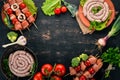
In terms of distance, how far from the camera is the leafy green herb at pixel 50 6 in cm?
818

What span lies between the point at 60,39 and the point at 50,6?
377mm

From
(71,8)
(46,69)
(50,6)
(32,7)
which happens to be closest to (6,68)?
(46,69)

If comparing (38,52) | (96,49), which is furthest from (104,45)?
(38,52)

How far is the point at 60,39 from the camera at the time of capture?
26.8 ft

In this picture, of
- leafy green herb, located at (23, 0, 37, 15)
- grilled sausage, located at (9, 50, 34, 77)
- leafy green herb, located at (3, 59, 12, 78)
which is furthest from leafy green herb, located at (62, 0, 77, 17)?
leafy green herb, located at (3, 59, 12, 78)

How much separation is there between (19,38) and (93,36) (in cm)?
80

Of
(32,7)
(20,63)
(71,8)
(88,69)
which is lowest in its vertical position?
(88,69)

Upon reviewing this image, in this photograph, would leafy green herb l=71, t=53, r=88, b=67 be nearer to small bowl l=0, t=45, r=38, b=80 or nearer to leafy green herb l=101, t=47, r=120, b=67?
leafy green herb l=101, t=47, r=120, b=67

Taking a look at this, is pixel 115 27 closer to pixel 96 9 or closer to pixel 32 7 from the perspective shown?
pixel 96 9

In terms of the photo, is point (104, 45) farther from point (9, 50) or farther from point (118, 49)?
point (9, 50)

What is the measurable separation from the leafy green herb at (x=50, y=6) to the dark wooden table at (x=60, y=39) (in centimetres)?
5

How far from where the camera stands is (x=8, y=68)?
8.11 meters

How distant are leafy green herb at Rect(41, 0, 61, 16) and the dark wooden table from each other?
5 cm

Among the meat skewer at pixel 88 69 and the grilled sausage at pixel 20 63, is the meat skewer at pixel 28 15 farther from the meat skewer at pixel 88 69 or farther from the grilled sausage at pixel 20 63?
the meat skewer at pixel 88 69
